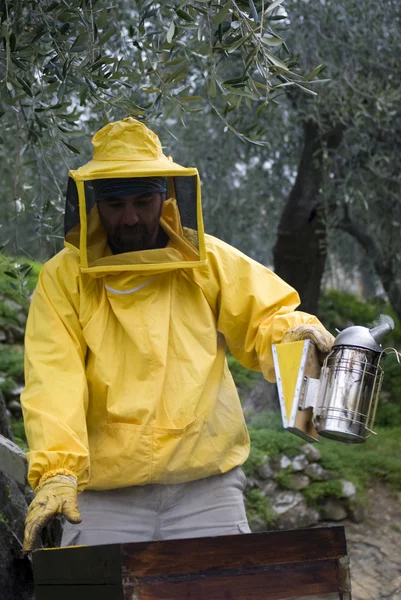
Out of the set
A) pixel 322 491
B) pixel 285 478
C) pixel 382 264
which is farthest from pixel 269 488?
pixel 382 264

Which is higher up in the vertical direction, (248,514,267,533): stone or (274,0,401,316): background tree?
(274,0,401,316): background tree

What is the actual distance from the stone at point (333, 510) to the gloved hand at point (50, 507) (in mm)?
3469

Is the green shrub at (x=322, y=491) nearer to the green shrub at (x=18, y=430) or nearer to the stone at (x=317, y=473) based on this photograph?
the stone at (x=317, y=473)

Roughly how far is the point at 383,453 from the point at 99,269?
412 centimetres

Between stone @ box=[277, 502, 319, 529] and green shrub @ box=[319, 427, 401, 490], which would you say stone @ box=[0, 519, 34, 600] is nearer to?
stone @ box=[277, 502, 319, 529]

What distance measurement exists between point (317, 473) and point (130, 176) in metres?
3.62

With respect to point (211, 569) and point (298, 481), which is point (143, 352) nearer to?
point (211, 569)

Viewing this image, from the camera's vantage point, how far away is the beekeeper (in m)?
3.16

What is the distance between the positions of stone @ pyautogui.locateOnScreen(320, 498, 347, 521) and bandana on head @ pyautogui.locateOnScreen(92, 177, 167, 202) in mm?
3400

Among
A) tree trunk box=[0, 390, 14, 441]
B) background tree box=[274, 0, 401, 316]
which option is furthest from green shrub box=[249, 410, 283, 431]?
tree trunk box=[0, 390, 14, 441]

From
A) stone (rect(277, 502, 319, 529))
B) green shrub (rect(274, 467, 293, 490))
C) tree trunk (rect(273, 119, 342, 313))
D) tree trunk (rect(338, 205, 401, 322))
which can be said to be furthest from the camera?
tree trunk (rect(338, 205, 401, 322))

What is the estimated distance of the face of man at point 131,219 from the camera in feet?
11.0

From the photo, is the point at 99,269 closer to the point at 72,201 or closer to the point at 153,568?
the point at 72,201

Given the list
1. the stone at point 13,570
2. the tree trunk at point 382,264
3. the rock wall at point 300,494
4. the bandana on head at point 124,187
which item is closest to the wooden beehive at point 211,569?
the stone at point 13,570
